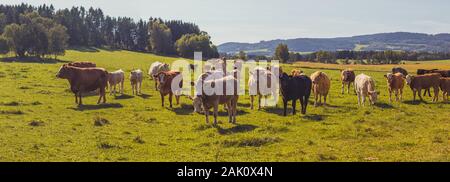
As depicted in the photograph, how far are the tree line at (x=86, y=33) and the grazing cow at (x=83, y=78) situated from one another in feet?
182

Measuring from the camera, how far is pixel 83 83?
25.2 meters

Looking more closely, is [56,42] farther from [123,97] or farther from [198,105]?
[198,105]

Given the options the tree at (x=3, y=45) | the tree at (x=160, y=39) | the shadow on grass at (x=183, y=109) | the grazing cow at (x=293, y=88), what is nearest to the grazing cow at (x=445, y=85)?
the grazing cow at (x=293, y=88)

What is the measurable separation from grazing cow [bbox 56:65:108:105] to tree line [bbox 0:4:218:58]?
5543 centimetres

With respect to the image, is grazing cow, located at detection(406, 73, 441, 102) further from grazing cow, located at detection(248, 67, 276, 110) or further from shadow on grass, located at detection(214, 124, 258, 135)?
shadow on grass, located at detection(214, 124, 258, 135)

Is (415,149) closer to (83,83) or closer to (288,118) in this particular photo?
(288,118)

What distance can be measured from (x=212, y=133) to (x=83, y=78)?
12.7m

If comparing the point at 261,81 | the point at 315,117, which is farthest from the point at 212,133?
the point at 261,81

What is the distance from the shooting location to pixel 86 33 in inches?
4749

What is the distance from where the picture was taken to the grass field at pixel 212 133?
41.4 ft

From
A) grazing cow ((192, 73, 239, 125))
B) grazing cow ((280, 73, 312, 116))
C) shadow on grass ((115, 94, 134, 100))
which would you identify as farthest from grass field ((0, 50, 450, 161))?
shadow on grass ((115, 94, 134, 100))

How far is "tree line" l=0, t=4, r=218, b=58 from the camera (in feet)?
247

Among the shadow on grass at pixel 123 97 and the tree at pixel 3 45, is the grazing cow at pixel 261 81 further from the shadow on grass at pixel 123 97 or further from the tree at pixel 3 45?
the tree at pixel 3 45

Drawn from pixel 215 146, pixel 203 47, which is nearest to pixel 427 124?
pixel 215 146
